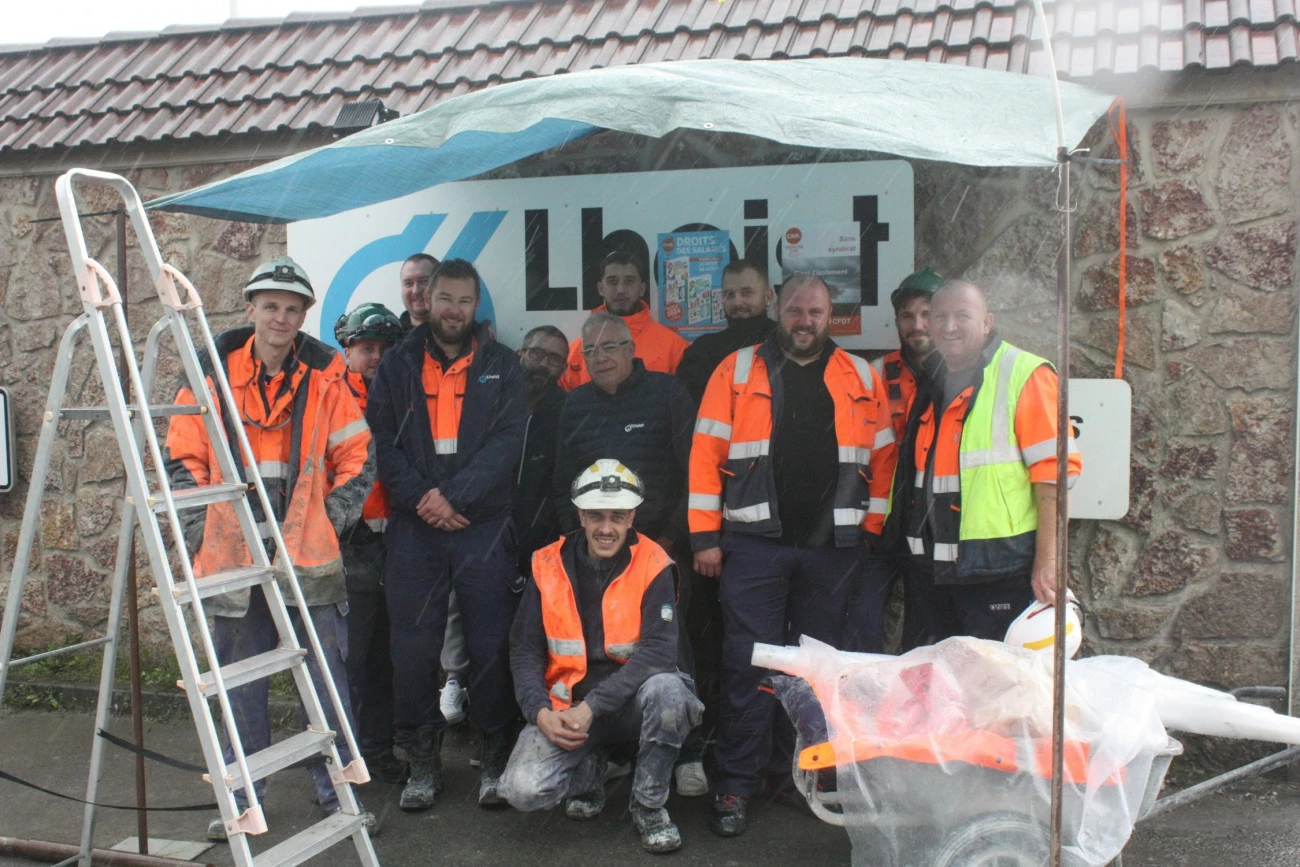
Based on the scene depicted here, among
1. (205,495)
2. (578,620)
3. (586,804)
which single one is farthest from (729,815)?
(205,495)

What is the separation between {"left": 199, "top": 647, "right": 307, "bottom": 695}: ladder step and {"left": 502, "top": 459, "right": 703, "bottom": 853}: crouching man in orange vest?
99 cm

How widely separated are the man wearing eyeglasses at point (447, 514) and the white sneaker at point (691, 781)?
2.32ft

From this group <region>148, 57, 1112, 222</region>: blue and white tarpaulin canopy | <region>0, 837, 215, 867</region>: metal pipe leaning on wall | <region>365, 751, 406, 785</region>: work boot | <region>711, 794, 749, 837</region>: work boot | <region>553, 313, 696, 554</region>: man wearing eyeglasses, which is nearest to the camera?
Answer: <region>148, 57, 1112, 222</region>: blue and white tarpaulin canopy

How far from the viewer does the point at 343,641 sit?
4484 mm

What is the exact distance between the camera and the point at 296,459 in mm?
4262

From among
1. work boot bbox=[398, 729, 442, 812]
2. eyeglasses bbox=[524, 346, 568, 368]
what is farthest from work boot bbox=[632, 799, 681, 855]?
eyeglasses bbox=[524, 346, 568, 368]

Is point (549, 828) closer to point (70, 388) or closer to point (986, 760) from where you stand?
point (986, 760)

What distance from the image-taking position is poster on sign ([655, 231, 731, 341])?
5184 mm

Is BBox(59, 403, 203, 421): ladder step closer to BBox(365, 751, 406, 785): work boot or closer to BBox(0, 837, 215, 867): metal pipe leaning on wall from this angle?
BBox(0, 837, 215, 867): metal pipe leaning on wall

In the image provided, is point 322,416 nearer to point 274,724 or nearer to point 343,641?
point 343,641

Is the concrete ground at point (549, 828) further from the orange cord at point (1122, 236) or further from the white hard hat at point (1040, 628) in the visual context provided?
the orange cord at point (1122, 236)

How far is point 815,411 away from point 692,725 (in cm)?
127

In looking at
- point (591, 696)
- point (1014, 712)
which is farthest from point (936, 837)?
point (591, 696)

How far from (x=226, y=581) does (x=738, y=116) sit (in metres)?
2.07
